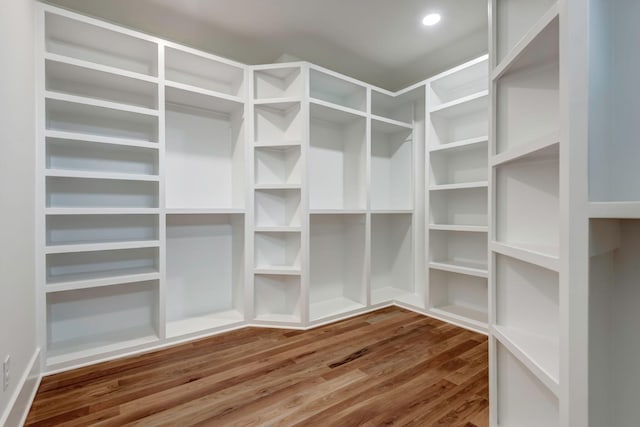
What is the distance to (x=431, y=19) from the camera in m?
2.41

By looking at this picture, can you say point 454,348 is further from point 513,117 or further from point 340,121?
point 340,121

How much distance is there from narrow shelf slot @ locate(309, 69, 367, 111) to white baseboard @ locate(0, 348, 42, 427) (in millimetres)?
2881

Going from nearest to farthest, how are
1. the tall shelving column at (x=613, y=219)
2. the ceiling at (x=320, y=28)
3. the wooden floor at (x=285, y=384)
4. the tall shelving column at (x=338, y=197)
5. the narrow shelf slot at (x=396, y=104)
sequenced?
the tall shelving column at (x=613, y=219) < the wooden floor at (x=285, y=384) < the ceiling at (x=320, y=28) < the tall shelving column at (x=338, y=197) < the narrow shelf slot at (x=396, y=104)

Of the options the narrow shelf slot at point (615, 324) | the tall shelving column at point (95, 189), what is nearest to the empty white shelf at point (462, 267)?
the narrow shelf slot at point (615, 324)


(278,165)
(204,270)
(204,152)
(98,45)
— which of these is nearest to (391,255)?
(278,165)

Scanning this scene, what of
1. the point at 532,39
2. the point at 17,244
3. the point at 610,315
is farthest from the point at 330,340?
the point at 532,39

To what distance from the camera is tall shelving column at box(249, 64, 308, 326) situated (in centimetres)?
263

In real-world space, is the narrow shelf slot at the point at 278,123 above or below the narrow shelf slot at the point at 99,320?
above

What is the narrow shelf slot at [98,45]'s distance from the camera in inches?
76.9

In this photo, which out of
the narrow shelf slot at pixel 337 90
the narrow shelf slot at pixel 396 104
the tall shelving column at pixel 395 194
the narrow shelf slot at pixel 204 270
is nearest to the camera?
the narrow shelf slot at pixel 204 270

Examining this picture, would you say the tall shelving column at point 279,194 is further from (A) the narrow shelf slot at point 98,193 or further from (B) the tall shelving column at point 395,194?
(B) the tall shelving column at point 395,194

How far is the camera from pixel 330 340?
2.37 m

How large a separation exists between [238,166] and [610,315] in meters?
2.63

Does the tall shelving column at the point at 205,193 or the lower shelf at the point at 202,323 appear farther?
the tall shelving column at the point at 205,193
